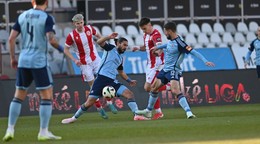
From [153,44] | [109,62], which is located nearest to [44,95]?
[109,62]

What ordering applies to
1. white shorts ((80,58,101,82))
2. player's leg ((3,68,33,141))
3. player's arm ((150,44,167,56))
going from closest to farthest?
player's leg ((3,68,33,141)) → player's arm ((150,44,167,56)) → white shorts ((80,58,101,82))

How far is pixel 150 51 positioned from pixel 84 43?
189 cm

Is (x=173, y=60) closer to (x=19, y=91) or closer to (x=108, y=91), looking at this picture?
(x=108, y=91)

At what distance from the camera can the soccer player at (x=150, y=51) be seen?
20.8 metres

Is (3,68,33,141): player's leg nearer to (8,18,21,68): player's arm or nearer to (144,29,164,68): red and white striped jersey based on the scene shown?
(8,18,21,68): player's arm

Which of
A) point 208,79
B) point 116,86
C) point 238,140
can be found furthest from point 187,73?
point 238,140

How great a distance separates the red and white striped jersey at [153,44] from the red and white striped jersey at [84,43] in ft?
4.47

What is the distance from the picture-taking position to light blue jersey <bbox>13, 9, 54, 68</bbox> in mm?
14641

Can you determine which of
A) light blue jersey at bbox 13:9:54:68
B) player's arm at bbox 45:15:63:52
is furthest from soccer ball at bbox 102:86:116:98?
player's arm at bbox 45:15:63:52

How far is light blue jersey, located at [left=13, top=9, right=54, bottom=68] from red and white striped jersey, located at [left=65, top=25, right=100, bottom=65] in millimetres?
7000

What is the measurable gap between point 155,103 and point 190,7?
1388 cm

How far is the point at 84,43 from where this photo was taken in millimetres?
21984

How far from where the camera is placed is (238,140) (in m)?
13.3

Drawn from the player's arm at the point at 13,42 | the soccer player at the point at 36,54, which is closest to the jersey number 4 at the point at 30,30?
the soccer player at the point at 36,54
